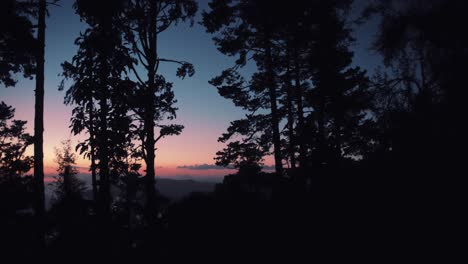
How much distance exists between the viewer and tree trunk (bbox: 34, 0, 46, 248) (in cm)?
818

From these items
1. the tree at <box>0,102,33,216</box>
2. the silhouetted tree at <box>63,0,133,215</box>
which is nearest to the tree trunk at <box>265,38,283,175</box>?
the silhouetted tree at <box>63,0,133,215</box>

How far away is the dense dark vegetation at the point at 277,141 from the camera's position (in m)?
5.59

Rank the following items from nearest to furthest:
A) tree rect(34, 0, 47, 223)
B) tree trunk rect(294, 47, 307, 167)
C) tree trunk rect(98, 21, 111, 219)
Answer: tree rect(34, 0, 47, 223) < tree trunk rect(98, 21, 111, 219) < tree trunk rect(294, 47, 307, 167)

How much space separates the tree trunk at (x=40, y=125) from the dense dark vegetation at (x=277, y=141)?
4 centimetres

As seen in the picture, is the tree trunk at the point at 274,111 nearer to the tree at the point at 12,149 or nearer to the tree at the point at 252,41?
the tree at the point at 252,41

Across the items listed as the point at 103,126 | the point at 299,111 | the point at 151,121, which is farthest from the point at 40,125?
the point at 299,111

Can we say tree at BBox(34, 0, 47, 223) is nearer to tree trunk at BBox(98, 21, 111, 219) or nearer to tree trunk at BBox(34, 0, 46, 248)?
tree trunk at BBox(34, 0, 46, 248)

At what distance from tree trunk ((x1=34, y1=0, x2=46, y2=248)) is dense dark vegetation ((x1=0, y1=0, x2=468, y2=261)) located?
0.04m

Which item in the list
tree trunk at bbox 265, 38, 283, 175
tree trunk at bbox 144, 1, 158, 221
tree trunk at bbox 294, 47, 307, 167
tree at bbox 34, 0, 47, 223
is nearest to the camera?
tree at bbox 34, 0, 47, 223

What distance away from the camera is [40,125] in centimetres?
888

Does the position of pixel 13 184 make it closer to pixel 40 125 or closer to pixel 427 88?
pixel 40 125

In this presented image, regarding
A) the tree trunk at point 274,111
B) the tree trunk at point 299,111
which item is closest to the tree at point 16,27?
the tree trunk at point 274,111

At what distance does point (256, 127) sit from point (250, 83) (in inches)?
106

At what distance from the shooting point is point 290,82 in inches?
586
